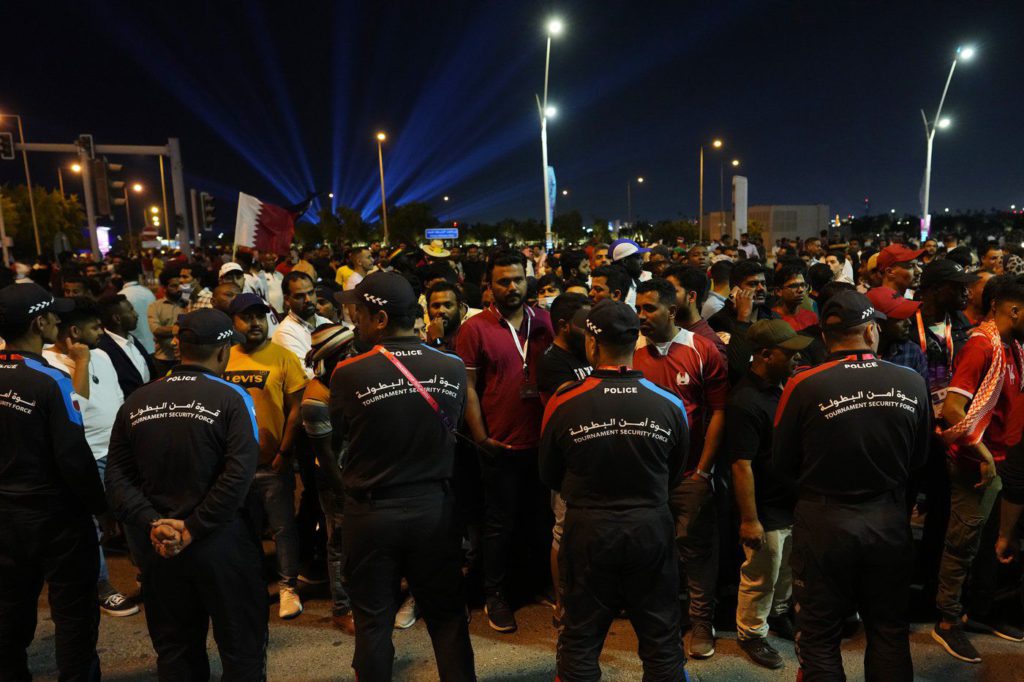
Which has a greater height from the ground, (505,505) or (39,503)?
(39,503)

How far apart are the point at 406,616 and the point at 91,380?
304 centimetres

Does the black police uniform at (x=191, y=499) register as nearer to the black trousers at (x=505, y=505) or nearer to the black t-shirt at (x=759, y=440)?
the black trousers at (x=505, y=505)

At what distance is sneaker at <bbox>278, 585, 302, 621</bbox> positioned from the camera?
492 centimetres

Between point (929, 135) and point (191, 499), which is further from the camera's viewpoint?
point (929, 135)

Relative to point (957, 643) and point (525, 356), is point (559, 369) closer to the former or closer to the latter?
point (525, 356)

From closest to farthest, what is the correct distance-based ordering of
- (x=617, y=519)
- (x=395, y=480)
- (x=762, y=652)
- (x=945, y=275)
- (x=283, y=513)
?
(x=617, y=519) → (x=395, y=480) → (x=762, y=652) → (x=283, y=513) → (x=945, y=275)

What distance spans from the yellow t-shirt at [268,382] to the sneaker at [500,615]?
6.20ft

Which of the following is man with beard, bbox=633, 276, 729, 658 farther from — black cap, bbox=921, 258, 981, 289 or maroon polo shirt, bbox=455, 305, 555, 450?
black cap, bbox=921, 258, 981, 289

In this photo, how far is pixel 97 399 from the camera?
5297 mm

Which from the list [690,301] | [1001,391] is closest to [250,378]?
[690,301]

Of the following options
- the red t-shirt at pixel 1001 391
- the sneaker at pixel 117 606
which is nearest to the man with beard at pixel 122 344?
the sneaker at pixel 117 606

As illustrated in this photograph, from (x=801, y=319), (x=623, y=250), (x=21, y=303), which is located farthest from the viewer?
(x=623, y=250)

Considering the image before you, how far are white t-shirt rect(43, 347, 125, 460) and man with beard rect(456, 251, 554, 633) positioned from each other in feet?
9.29

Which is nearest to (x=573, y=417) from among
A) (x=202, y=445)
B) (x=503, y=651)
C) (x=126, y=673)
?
(x=202, y=445)
